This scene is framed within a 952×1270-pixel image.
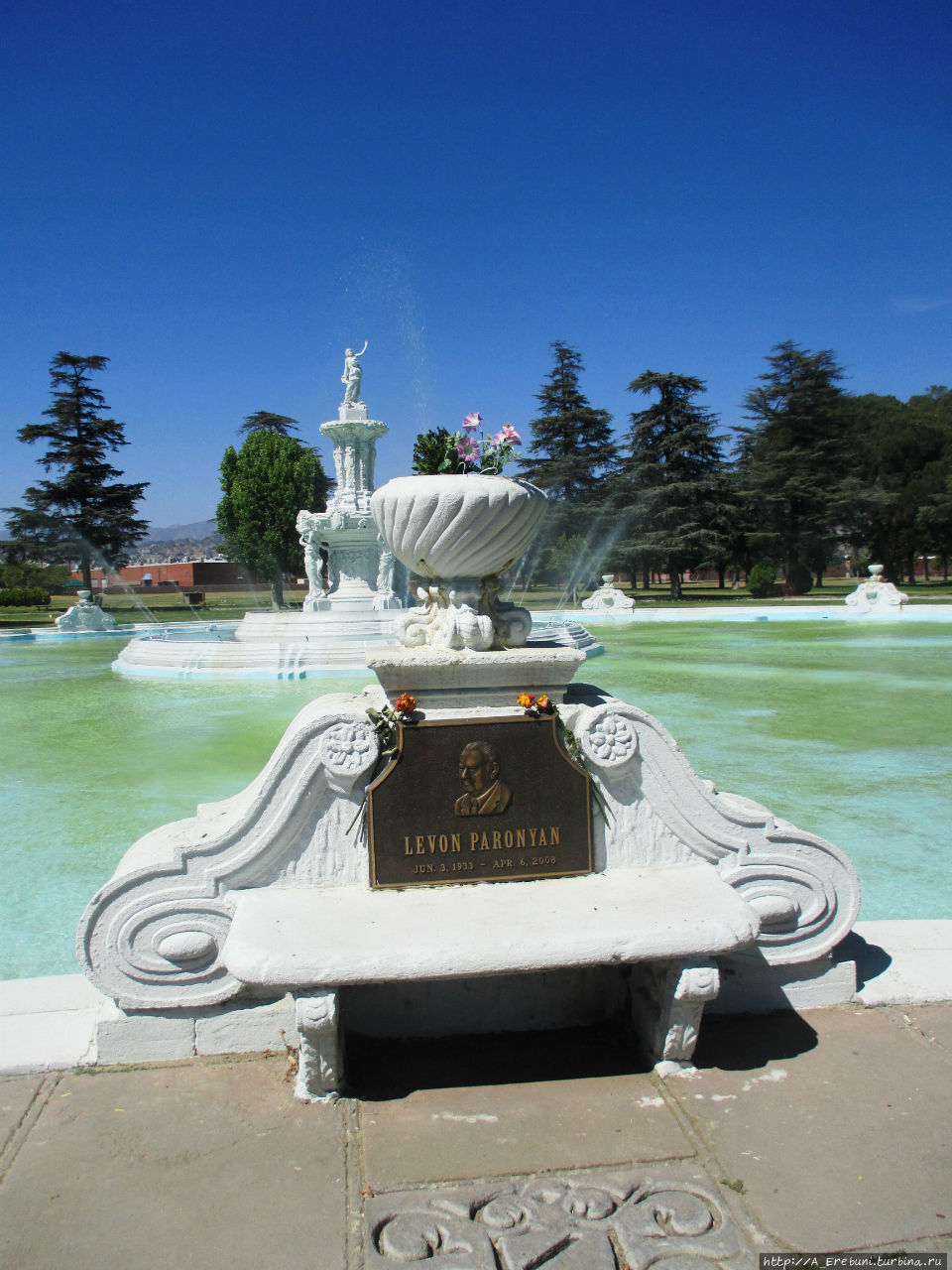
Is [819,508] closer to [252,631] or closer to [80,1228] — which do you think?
[252,631]

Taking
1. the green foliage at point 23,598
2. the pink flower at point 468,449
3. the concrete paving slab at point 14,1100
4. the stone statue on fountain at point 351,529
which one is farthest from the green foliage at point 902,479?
the concrete paving slab at point 14,1100

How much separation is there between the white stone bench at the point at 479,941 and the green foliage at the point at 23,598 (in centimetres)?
4049

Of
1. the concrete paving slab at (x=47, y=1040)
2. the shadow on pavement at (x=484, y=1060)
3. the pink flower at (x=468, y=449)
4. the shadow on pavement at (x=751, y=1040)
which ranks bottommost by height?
the shadow on pavement at (x=484, y=1060)

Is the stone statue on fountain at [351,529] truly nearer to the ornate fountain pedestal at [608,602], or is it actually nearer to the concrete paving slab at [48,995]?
the ornate fountain pedestal at [608,602]

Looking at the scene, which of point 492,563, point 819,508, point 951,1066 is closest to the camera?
point 951,1066

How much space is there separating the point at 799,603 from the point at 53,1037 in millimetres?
29873

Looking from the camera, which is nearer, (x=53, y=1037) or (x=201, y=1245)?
(x=201, y=1245)

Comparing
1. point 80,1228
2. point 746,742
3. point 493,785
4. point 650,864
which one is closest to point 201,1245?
point 80,1228

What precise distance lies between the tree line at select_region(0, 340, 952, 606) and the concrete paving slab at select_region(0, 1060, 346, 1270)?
3719 cm

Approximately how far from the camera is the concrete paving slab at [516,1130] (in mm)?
2303

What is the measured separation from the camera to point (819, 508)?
41.3 meters

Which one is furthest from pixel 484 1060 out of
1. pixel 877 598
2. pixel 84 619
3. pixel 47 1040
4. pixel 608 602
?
pixel 608 602

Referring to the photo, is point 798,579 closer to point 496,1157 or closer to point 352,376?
point 352,376

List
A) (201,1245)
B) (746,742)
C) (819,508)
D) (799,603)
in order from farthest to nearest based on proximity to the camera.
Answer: (819,508)
(799,603)
(746,742)
(201,1245)
